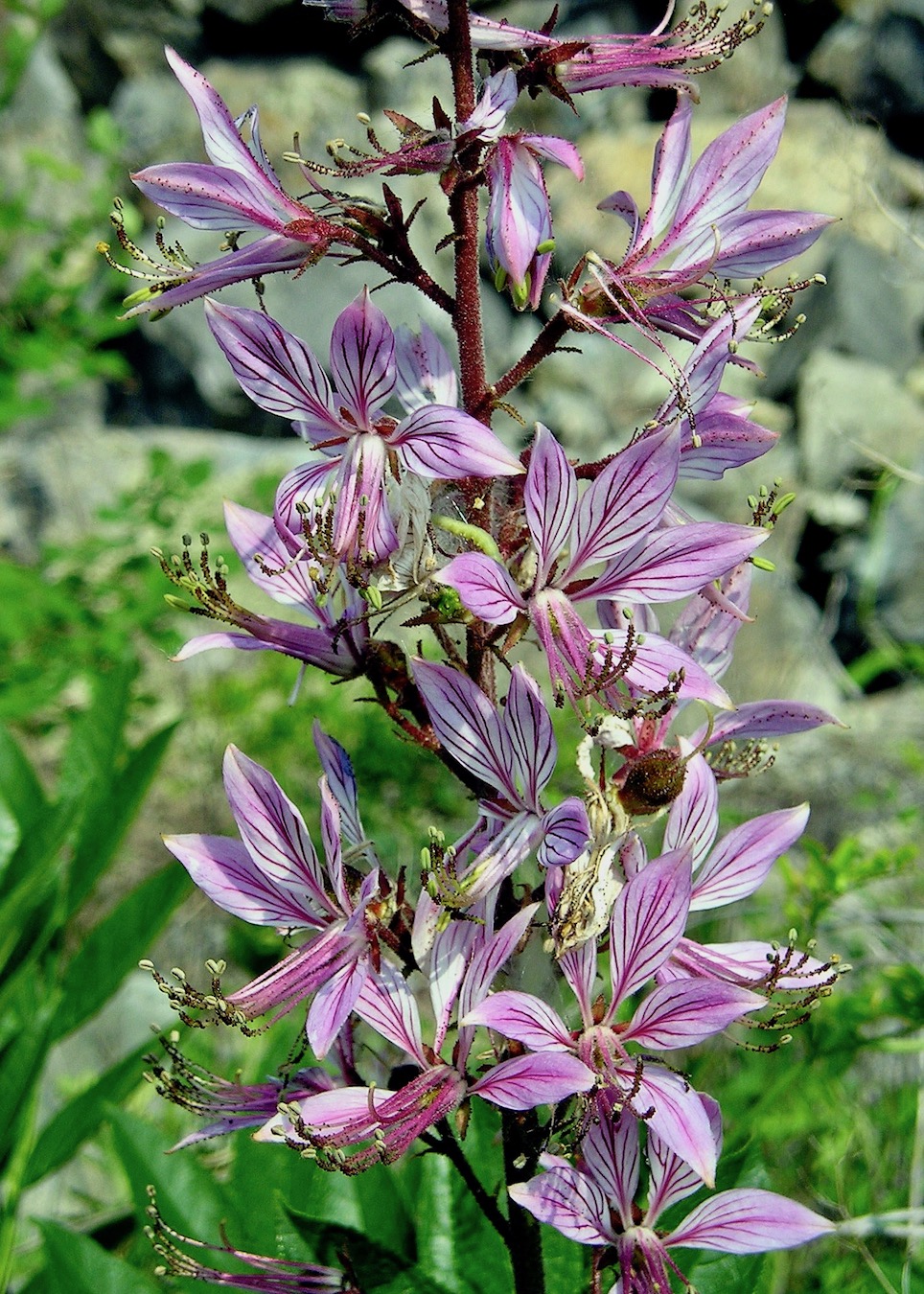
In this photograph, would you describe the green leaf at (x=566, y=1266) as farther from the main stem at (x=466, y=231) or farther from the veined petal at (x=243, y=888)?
the main stem at (x=466, y=231)

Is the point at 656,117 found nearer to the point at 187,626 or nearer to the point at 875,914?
the point at 187,626

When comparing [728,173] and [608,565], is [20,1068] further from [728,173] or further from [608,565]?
[728,173]

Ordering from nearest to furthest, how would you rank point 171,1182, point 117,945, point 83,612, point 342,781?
1. point 342,781
2. point 171,1182
3. point 117,945
4. point 83,612

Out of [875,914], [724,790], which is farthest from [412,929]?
[724,790]

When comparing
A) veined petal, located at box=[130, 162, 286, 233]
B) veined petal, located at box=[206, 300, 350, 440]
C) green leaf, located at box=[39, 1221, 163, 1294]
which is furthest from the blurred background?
veined petal, located at box=[206, 300, 350, 440]

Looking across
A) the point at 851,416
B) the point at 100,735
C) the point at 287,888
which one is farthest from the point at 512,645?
the point at 851,416

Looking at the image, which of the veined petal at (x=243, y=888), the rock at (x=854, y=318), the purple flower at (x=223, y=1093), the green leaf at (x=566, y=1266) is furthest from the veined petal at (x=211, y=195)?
the rock at (x=854, y=318)
